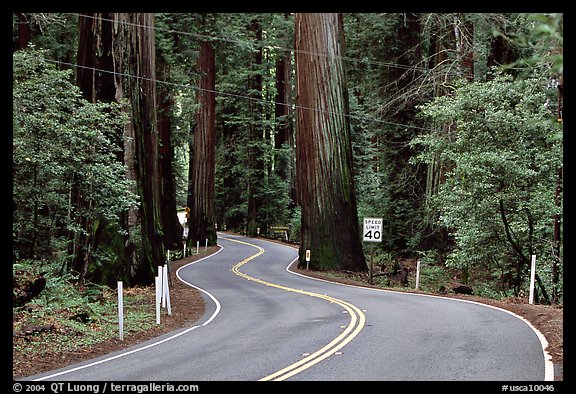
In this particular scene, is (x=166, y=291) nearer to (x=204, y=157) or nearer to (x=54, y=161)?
(x=54, y=161)

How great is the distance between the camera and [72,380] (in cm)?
879

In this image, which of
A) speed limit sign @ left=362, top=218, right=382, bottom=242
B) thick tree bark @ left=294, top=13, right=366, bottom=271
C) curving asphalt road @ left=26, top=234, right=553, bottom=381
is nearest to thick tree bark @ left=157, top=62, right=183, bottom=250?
thick tree bark @ left=294, top=13, right=366, bottom=271

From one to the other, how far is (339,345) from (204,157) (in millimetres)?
32864

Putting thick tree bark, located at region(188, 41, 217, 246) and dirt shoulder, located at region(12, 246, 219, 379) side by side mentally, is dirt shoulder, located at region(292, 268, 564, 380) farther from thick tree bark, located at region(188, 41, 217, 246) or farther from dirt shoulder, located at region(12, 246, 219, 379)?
thick tree bark, located at region(188, 41, 217, 246)

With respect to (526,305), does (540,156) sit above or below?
above

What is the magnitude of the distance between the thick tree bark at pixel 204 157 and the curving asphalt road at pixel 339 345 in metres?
24.1

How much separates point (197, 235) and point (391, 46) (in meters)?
20.1

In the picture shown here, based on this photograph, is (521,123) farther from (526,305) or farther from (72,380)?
(72,380)

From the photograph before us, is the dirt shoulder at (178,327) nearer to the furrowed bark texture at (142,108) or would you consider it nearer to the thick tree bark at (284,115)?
the furrowed bark texture at (142,108)

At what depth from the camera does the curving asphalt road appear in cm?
880

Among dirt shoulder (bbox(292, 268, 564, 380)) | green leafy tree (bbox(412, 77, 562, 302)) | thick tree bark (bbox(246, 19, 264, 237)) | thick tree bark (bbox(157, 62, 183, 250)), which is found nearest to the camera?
dirt shoulder (bbox(292, 268, 564, 380))

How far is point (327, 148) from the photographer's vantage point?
91.3ft

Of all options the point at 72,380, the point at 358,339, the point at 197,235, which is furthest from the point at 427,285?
the point at 197,235

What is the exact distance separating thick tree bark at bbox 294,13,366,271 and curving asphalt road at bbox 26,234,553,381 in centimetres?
833
